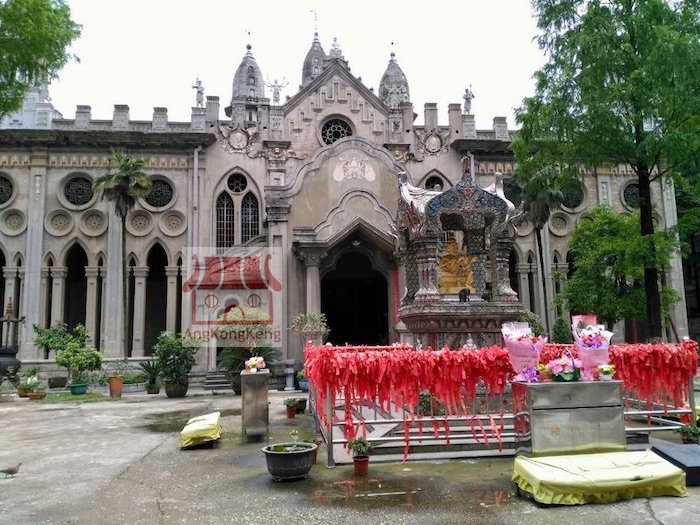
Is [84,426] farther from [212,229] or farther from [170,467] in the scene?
[212,229]

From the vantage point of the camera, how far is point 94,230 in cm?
3181

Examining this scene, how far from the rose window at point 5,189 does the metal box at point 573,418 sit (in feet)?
104

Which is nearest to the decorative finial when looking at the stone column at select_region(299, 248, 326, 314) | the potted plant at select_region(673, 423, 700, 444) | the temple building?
the temple building

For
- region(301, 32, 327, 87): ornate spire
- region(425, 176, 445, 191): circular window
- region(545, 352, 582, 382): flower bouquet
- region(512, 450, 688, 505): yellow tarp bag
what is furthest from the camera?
region(301, 32, 327, 87): ornate spire

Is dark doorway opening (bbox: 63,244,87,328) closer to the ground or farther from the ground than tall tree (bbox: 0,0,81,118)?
closer to the ground

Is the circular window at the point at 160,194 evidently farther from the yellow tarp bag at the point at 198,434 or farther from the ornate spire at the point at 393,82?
the ornate spire at the point at 393,82

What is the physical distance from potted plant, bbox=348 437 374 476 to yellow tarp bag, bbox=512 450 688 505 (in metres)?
2.41

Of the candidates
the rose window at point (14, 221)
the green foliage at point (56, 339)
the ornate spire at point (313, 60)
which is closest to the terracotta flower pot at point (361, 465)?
the green foliage at point (56, 339)

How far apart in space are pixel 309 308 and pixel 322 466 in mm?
16331

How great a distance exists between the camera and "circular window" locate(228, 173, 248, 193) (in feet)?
108

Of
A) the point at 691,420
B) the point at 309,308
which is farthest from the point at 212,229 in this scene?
→ the point at 691,420

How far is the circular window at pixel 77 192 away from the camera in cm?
3203

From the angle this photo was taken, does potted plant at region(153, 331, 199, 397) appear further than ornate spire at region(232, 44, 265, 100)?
No

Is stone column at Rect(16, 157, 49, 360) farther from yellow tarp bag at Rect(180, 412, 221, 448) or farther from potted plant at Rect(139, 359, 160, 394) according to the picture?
yellow tarp bag at Rect(180, 412, 221, 448)
